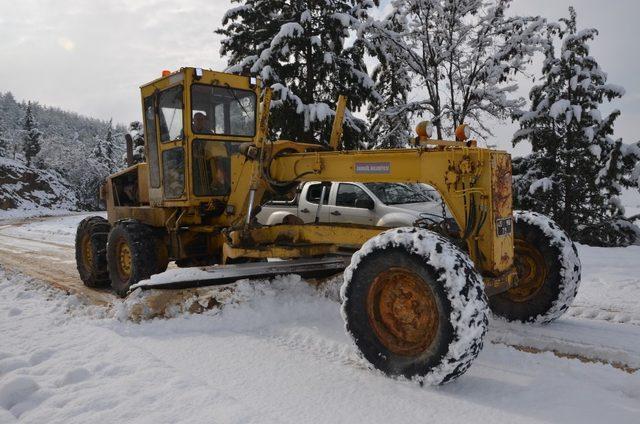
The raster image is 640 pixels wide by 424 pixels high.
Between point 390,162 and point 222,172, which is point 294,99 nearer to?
point 222,172

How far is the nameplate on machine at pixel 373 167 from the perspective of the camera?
4.46m

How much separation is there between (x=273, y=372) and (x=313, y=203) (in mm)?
5374

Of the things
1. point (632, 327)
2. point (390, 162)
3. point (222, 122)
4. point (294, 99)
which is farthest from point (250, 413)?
point (294, 99)

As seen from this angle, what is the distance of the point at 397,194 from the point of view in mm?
8367

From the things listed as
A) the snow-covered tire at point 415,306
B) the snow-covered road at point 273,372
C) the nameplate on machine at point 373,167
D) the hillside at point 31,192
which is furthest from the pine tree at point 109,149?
the snow-covered tire at point 415,306

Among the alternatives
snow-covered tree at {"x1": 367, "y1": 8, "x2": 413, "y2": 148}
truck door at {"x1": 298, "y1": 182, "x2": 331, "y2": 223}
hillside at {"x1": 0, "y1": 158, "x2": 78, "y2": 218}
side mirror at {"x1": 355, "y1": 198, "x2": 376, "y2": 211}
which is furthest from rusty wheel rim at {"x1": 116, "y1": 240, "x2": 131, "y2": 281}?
hillside at {"x1": 0, "y1": 158, "x2": 78, "y2": 218}

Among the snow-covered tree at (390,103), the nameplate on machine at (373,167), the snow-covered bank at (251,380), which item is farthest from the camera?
the snow-covered tree at (390,103)

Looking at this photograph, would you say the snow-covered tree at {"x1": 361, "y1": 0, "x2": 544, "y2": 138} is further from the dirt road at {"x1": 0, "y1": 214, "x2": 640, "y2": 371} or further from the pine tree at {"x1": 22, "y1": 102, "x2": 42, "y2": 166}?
the pine tree at {"x1": 22, "y1": 102, "x2": 42, "y2": 166}

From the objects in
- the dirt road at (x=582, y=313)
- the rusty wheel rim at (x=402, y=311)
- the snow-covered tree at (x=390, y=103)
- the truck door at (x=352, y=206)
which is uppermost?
the snow-covered tree at (x=390, y=103)

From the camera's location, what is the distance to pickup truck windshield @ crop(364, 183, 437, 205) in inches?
324

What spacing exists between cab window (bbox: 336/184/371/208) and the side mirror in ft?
0.26

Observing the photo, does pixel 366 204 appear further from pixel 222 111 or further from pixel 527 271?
pixel 527 271

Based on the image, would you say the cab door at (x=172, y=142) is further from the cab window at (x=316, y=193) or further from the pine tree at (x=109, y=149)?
the pine tree at (x=109, y=149)

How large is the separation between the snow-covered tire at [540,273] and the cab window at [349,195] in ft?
11.9
